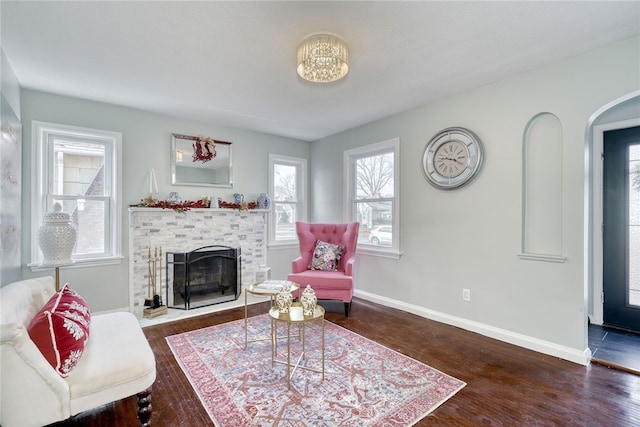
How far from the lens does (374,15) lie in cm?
189

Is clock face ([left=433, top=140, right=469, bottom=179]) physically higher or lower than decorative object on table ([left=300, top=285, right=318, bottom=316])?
higher

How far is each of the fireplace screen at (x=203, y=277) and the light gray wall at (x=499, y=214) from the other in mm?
2019

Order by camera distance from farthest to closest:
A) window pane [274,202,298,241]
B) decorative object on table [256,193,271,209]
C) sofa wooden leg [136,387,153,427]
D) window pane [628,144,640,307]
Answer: window pane [274,202,298,241], decorative object on table [256,193,271,209], window pane [628,144,640,307], sofa wooden leg [136,387,153,427]

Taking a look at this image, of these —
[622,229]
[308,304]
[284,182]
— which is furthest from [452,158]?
[284,182]

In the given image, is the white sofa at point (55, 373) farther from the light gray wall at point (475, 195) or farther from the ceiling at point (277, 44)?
the light gray wall at point (475, 195)

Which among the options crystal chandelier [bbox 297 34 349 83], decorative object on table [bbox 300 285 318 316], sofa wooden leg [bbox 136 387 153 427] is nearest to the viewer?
sofa wooden leg [bbox 136 387 153 427]

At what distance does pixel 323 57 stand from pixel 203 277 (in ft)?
10.6

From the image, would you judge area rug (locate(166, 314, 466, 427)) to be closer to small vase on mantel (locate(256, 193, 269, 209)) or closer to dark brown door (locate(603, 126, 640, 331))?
small vase on mantel (locate(256, 193, 269, 209))

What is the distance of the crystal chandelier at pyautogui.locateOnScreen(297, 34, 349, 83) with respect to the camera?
203 centimetres

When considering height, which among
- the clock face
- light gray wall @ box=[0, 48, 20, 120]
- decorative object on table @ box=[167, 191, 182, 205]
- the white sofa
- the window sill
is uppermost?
light gray wall @ box=[0, 48, 20, 120]

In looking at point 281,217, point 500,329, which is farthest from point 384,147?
point 500,329

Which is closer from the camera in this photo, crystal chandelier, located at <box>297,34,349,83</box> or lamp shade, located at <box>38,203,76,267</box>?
crystal chandelier, located at <box>297,34,349,83</box>

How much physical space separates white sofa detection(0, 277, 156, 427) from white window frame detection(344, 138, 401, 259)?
2.93 metres

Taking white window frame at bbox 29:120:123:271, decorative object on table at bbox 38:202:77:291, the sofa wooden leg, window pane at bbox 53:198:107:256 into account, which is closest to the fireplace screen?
white window frame at bbox 29:120:123:271
